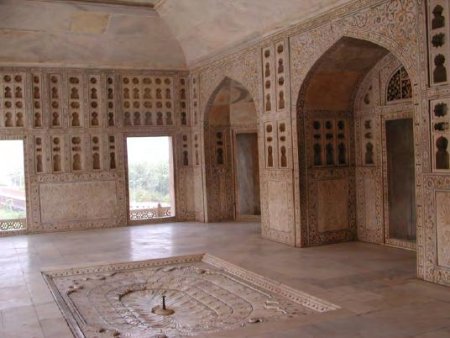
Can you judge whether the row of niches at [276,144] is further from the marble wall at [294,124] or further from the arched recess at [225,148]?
the arched recess at [225,148]

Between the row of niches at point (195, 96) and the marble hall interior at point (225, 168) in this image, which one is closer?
the marble hall interior at point (225, 168)

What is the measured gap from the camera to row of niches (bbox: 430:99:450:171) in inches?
224

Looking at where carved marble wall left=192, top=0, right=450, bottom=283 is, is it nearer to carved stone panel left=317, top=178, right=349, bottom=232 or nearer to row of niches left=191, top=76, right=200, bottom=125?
carved stone panel left=317, top=178, right=349, bottom=232

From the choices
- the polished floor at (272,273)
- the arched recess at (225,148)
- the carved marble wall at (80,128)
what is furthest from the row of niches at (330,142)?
the carved marble wall at (80,128)

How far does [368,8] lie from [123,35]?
5.93m

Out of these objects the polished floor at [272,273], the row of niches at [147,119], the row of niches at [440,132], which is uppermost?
the row of niches at [147,119]

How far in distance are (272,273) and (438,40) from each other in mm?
3375

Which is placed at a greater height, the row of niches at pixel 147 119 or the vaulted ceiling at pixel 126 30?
the vaulted ceiling at pixel 126 30

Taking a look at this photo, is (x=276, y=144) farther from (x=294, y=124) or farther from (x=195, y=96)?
(x=195, y=96)

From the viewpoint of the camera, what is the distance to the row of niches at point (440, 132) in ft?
18.7

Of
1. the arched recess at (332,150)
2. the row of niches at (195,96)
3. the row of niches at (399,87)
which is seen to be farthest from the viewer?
the row of niches at (195,96)

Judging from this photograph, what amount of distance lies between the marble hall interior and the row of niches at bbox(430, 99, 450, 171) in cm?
2

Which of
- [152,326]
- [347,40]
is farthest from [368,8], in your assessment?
[152,326]

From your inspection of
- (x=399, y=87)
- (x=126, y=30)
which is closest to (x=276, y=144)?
(x=399, y=87)
